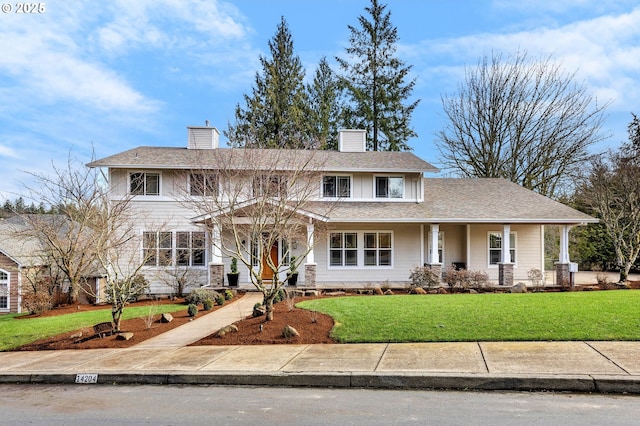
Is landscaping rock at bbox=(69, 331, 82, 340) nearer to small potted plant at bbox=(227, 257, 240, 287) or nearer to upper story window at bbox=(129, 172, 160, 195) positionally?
small potted plant at bbox=(227, 257, 240, 287)

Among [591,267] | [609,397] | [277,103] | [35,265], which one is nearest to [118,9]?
[35,265]

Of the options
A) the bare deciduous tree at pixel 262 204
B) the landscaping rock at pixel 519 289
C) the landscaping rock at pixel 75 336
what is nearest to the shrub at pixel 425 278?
the landscaping rock at pixel 519 289

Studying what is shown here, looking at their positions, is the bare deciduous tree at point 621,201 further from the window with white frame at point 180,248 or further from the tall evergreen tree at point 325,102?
the tall evergreen tree at point 325,102

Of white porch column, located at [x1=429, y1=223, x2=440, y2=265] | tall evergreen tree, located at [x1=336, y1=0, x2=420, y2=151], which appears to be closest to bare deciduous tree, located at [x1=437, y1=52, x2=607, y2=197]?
tall evergreen tree, located at [x1=336, y1=0, x2=420, y2=151]

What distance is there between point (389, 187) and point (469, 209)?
3587 mm

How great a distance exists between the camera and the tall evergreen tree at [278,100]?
1364 inches

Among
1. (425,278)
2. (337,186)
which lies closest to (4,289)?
(337,186)

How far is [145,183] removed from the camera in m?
19.2

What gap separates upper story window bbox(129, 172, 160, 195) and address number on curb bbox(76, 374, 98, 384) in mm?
12899

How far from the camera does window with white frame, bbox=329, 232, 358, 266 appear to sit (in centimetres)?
1998

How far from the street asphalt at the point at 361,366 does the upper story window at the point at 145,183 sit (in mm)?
10903

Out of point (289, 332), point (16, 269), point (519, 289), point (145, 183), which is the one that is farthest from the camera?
point (16, 269)

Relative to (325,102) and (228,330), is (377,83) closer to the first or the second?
(325,102)

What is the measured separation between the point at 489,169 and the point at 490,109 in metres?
4.13
